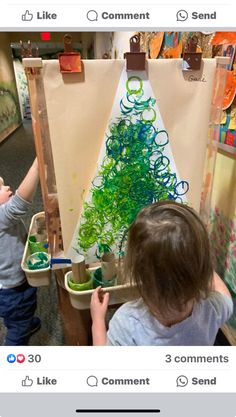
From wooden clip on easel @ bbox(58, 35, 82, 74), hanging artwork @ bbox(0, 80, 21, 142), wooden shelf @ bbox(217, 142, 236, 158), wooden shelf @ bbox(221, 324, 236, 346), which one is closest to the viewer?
wooden clip on easel @ bbox(58, 35, 82, 74)

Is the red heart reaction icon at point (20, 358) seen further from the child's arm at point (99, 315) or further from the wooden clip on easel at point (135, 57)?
the wooden clip on easel at point (135, 57)

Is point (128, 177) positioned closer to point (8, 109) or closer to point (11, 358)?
point (11, 358)

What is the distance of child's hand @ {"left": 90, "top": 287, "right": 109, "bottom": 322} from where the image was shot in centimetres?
63

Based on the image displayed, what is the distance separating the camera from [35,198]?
2213mm

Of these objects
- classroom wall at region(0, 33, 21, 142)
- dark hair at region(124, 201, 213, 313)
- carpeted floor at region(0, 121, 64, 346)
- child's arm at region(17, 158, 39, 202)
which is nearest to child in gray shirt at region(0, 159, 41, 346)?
child's arm at region(17, 158, 39, 202)

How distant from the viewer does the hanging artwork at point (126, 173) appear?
607 mm

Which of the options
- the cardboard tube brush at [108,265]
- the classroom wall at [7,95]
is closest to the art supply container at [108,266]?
the cardboard tube brush at [108,265]

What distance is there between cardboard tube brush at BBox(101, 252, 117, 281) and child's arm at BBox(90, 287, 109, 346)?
0.16ft

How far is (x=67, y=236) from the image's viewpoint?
69cm

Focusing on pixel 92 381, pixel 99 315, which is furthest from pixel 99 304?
pixel 92 381

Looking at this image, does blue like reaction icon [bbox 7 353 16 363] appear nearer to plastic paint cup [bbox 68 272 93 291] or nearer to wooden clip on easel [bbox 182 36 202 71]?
plastic paint cup [bbox 68 272 93 291]

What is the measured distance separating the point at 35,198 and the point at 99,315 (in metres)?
1.71
